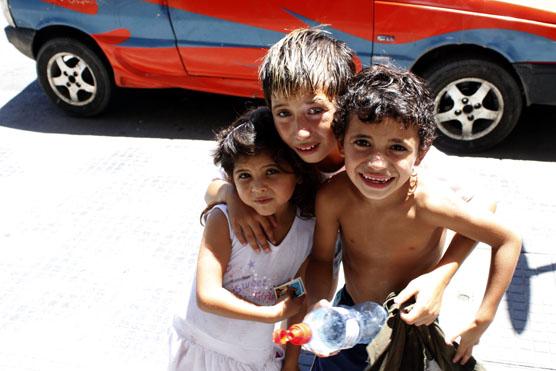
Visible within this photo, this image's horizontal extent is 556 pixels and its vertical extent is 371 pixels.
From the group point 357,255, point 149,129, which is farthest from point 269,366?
point 149,129

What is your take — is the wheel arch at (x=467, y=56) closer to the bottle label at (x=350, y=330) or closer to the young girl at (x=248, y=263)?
the young girl at (x=248, y=263)

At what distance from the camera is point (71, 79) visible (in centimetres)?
541

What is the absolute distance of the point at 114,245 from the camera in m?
3.96

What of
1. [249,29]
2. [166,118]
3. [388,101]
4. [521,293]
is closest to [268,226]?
[388,101]

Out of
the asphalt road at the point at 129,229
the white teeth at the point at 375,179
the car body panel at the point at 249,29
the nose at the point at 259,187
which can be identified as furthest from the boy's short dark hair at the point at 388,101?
the car body panel at the point at 249,29

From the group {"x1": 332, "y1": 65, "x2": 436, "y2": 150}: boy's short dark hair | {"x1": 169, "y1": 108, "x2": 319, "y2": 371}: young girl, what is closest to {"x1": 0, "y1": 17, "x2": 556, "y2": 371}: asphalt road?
{"x1": 169, "y1": 108, "x2": 319, "y2": 371}: young girl

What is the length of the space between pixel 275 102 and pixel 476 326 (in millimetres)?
907

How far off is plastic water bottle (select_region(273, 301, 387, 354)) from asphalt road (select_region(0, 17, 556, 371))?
1.86 feet

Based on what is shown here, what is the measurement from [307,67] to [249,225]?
528 millimetres

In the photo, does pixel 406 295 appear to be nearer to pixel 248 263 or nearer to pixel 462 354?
pixel 462 354

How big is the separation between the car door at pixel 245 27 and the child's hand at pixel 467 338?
281 centimetres

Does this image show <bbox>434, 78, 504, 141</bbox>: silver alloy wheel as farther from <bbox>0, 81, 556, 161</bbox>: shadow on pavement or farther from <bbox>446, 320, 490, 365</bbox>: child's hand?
<bbox>446, 320, 490, 365</bbox>: child's hand

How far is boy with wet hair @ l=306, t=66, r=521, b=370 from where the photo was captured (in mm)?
1775

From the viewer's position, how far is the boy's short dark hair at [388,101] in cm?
175
